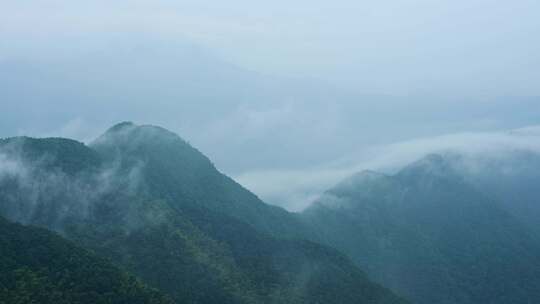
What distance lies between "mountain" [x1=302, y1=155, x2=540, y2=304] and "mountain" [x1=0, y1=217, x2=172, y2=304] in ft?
220

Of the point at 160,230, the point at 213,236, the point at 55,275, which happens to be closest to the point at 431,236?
the point at 213,236

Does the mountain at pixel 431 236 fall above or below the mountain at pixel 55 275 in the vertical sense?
above

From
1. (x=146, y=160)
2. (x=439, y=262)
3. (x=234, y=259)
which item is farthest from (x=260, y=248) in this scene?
(x=439, y=262)

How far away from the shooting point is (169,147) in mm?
143625

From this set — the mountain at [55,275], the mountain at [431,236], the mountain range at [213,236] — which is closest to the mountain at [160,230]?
the mountain range at [213,236]

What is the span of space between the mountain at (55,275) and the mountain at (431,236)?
220 ft

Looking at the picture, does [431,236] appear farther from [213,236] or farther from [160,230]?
[160,230]

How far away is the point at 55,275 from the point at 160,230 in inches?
1031

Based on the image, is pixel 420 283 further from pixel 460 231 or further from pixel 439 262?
pixel 460 231

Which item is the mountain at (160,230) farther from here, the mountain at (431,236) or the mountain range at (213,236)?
the mountain at (431,236)

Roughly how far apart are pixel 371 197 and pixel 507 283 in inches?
1592

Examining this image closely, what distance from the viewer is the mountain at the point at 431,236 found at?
143250mm

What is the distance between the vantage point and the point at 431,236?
6550 inches

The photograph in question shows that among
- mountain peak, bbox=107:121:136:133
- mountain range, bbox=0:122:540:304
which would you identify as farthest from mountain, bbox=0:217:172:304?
mountain peak, bbox=107:121:136:133
